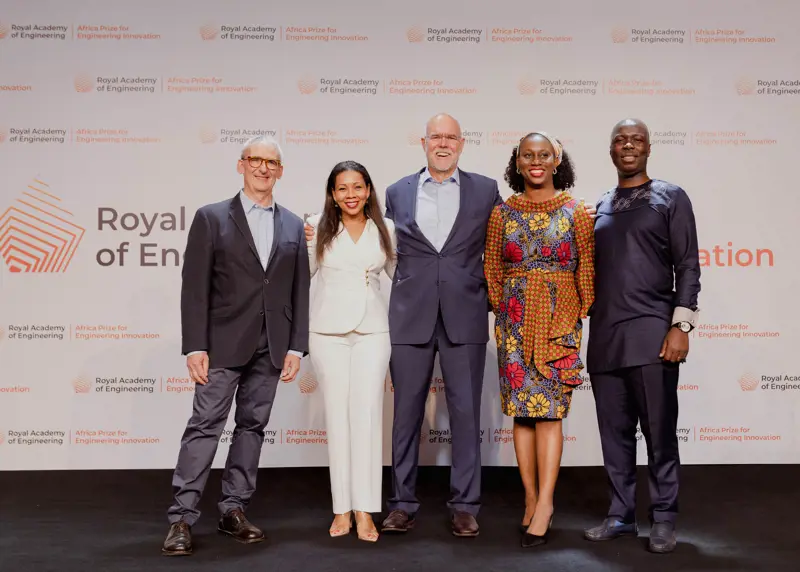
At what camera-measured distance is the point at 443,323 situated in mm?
3281

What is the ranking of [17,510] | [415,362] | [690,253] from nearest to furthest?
[690,253] < [415,362] < [17,510]

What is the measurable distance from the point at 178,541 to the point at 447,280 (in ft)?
5.10

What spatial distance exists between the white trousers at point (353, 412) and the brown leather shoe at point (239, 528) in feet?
1.17

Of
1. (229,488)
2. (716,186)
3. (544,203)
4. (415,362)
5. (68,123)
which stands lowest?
(229,488)

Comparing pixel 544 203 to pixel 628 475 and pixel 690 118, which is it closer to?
pixel 628 475

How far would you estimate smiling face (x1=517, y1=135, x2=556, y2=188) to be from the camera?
314 centimetres

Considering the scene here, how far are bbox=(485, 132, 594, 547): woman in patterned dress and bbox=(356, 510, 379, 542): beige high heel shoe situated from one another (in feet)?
2.12

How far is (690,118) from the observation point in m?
4.64

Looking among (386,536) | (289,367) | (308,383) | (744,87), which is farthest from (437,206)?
(744,87)

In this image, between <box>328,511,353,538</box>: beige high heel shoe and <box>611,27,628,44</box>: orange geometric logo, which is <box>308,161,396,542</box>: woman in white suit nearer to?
<box>328,511,353,538</box>: beige high heel shoe

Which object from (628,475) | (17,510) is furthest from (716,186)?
(17,510)

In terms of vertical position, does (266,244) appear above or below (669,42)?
below

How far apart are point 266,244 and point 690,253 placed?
5.93 ft

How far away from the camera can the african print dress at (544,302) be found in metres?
3.10
